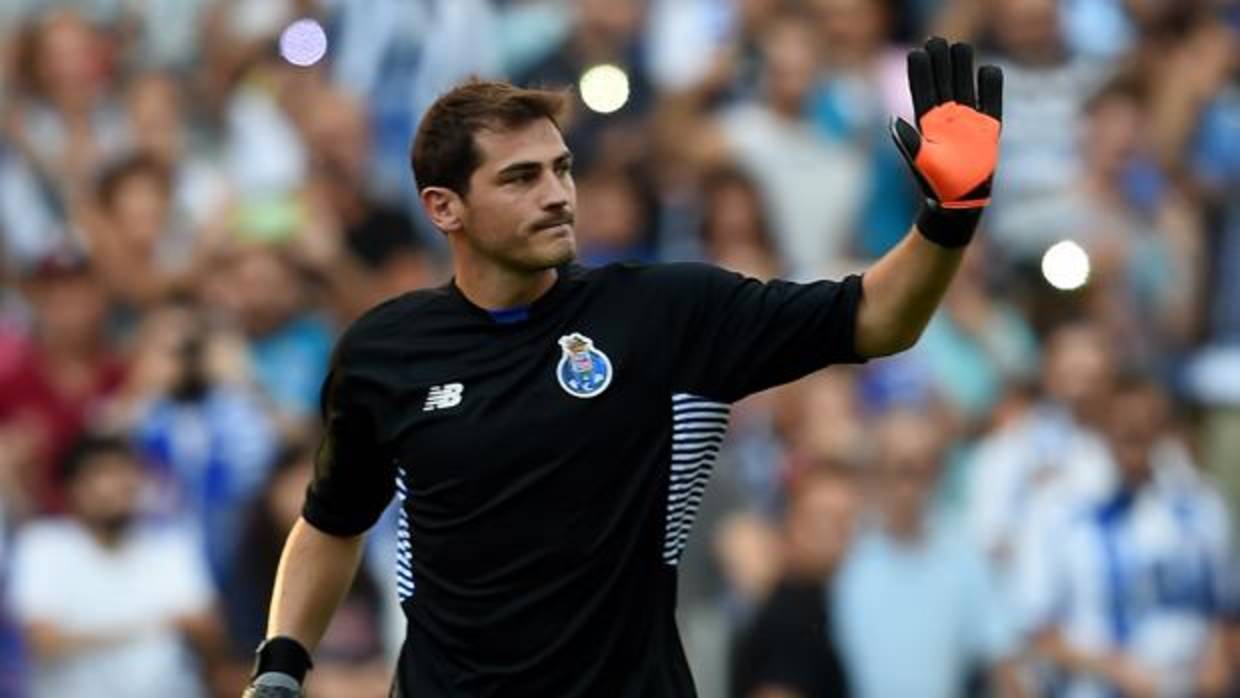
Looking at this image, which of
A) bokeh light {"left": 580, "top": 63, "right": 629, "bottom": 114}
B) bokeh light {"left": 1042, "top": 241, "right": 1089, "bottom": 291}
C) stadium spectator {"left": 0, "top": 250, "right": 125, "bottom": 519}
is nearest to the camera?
stadium spectator {"left": 0, "top": 250, "right": 125, "bottom": 519}

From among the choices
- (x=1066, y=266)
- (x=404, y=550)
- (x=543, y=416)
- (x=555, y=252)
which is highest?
(x=555, y=252)

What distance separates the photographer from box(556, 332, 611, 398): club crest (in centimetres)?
555

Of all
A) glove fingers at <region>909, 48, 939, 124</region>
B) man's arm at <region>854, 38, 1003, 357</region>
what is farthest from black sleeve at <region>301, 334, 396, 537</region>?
glove fingers at <region>909, 48, 939, 124</region>

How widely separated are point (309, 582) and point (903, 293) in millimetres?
1543

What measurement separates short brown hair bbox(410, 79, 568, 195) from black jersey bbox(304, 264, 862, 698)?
311mm

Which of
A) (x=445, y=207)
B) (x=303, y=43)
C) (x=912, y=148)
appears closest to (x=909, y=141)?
(x=912, y=148)

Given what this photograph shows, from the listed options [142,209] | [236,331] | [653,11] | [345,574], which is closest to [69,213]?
[142,209]

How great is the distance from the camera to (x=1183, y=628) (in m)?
10.5

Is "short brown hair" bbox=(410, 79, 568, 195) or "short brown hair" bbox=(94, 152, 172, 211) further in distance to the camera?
"short brown hair" bbox=(94, 152, 172, 211)

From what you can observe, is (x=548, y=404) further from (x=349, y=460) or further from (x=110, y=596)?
(x=110, y=596)

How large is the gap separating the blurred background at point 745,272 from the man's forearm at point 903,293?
4970 mm

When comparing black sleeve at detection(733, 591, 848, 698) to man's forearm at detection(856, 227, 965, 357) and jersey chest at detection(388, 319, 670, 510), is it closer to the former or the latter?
jersey chest at detection(388, 319, 670, 510)

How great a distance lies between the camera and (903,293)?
17.3 feet

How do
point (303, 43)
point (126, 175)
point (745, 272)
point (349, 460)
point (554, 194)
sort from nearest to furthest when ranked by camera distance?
point (554, 194) < point (349, 460) < point (745, 272) < point (126, 175) < point (303, 43)
